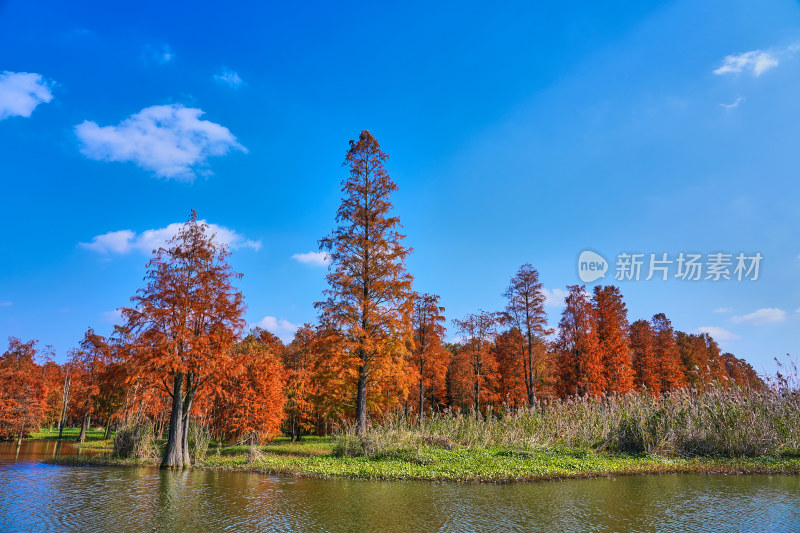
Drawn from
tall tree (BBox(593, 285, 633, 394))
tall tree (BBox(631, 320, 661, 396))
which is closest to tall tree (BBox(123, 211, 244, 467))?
tall tree (BBox(593, 285, 633, 394))

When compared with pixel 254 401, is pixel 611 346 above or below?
above

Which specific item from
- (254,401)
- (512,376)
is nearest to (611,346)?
(512,376)

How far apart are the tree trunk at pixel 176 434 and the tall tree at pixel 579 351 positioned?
2491cm

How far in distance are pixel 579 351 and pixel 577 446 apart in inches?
644

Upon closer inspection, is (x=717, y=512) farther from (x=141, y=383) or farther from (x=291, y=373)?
(x=291, y=373)

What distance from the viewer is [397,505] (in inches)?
342

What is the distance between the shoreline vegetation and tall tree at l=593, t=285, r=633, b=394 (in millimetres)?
15479

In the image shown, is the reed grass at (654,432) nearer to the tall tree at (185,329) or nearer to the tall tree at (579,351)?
the tall tree at (185,329)

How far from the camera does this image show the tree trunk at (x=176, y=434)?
Result: 50.9 ft

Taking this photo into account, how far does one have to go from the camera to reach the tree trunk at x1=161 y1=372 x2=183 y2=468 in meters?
15.5

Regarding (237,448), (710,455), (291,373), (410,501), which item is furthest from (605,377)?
(410,501)

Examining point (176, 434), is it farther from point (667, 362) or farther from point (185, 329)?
point (667, 362)

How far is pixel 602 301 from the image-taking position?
116ft

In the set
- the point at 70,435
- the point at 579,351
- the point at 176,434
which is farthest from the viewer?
the point at 70,435
